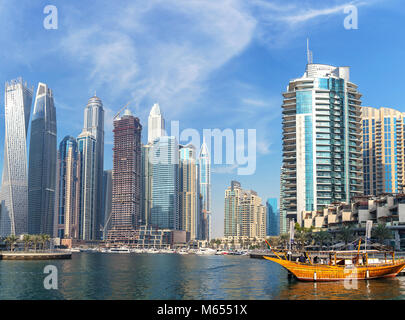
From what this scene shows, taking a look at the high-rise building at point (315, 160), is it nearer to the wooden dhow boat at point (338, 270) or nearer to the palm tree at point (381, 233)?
the palm tree at point (381, 233)

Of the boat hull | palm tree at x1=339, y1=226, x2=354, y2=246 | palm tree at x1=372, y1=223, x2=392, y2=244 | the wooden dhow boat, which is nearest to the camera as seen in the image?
the boat hull

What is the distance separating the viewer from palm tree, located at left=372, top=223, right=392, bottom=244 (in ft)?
443

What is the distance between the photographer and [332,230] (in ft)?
562

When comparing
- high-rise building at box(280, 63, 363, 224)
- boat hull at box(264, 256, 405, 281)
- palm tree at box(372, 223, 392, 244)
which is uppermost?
high-rise building at box(280, 63, 363, 224)

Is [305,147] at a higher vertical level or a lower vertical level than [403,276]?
higher

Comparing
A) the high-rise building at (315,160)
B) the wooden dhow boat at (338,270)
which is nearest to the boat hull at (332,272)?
the wooden dhow boat at (338,270)

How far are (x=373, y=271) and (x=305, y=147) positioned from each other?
398ft

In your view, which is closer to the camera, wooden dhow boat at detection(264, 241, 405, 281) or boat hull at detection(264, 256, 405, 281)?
boat hull at detection(264, 256, 405, 281)

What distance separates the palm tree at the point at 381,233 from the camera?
135 m

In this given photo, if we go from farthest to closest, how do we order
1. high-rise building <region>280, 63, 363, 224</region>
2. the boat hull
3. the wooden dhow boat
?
high-rise building <region>280, 63, 363, 224</region> < the wooden dhow boat < the boat hull

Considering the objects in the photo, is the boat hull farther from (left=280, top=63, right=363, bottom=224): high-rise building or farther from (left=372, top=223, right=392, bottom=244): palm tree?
(left=280, top=63, right=363, bottom=224): high-rise building

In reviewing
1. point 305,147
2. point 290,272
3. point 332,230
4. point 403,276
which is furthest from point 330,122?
point 290,272

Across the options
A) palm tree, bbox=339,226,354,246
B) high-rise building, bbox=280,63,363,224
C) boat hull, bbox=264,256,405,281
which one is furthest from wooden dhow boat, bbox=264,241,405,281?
high-rise building, bbox=280,63,363,224
